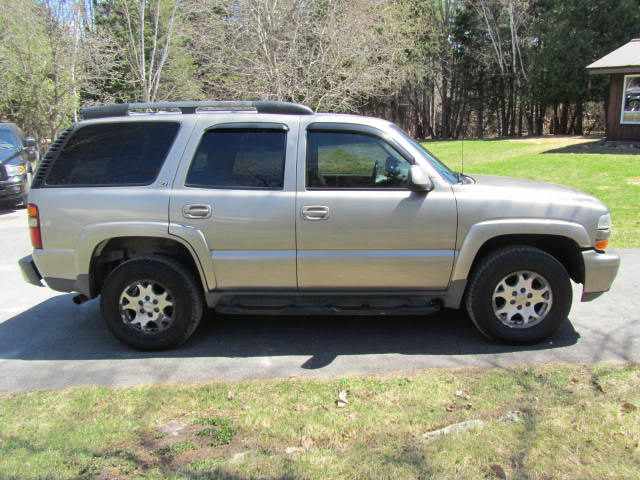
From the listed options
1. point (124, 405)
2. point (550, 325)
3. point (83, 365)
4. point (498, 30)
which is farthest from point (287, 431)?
point (498, 30)

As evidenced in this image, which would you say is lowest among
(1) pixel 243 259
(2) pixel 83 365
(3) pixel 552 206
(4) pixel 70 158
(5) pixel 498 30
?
(2) pixel 83 365

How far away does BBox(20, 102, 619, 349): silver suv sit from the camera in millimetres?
4531

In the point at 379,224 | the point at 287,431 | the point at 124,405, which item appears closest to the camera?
the point at 287,431

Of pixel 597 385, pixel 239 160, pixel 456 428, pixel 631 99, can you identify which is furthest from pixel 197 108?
pixel 631 99

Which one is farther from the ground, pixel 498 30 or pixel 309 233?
pixel 498 30

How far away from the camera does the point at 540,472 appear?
2.97 m

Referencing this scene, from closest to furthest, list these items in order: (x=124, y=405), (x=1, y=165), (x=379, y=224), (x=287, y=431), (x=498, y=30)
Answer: (x=287, y=431), (x=124, y=405), (x=379, y=224), (x=1, y=165), (x=498, y=30)

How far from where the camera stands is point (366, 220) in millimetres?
4508

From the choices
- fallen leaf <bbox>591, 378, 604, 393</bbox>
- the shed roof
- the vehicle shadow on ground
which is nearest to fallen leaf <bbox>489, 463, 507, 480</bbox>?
fallen leaf <bbox>591, 378, 604, 393</bbox>

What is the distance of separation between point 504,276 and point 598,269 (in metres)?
0.77

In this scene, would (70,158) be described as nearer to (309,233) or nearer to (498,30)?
(309,233)

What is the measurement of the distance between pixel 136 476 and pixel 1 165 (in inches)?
422

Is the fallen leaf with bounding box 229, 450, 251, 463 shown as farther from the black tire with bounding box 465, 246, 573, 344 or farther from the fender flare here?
the black tire with bounding box 465, 246, 573, 344

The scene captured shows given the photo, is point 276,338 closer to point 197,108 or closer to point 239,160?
point 239,160
